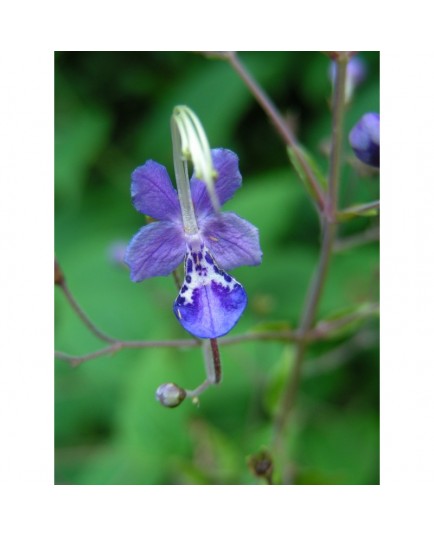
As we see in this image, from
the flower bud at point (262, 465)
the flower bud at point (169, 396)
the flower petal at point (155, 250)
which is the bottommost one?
the flower bud at point (262, 465)

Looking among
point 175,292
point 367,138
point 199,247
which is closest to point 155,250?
point 199,247

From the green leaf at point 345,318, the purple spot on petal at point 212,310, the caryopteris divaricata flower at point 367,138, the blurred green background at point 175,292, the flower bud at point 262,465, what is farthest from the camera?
the blurred green background at point 175,292

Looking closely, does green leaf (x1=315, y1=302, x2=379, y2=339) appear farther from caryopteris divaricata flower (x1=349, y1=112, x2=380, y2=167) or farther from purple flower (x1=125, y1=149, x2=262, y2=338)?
purple flower (x1=125, y1=149, x2=262, y2=338)

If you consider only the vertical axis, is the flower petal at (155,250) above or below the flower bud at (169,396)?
above

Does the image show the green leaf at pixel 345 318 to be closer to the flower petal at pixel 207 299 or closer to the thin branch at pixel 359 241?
the thin branch at pixel 359 241

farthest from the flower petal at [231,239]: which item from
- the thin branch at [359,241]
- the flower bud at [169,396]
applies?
the thin branch at [359,241]

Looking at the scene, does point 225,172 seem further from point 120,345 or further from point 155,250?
point 120,345

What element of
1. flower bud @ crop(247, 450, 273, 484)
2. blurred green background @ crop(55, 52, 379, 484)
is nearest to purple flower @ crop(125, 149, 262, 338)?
flower bud @ crop(247, 450, 273, 484)
